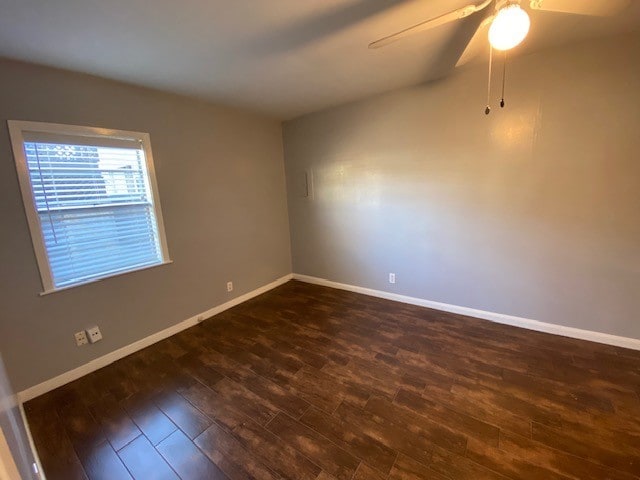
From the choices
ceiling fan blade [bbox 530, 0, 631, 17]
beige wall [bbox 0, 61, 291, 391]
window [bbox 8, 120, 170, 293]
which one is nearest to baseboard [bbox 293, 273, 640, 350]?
beige wall [bbox 0, 61, 291, 391]

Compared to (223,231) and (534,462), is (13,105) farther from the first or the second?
(534,462)

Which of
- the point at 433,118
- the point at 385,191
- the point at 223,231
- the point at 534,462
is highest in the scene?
the point at 433,118

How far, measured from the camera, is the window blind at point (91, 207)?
2033mm

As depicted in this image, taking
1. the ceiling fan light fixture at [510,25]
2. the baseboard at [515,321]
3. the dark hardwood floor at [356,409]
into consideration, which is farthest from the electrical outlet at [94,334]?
the ceiling fan light fixture at [510,25]

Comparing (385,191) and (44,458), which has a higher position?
(385,191)

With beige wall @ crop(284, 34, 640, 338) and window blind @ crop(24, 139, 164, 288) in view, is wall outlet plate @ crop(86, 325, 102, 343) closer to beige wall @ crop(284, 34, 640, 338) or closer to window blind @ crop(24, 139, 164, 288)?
window blind @ crop(24, 139, 164, 288)

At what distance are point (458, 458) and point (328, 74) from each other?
9.44ft

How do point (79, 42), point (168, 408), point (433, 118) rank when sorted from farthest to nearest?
point (433, 118), point (168, 408), point (79, 42)

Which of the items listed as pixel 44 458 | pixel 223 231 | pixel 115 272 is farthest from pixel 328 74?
pixel 44 458

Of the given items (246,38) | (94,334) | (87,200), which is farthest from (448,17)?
(94,334)

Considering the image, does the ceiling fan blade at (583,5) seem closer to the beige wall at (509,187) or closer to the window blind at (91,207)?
the beige wall at (509,187)

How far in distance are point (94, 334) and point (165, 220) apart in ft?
3.74

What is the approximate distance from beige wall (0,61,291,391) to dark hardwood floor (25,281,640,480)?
0.39 meters

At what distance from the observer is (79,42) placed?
170 cm
